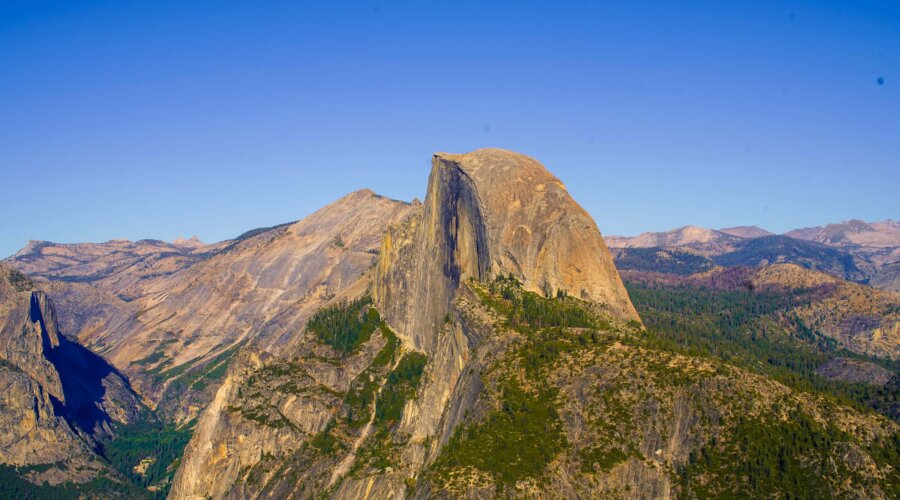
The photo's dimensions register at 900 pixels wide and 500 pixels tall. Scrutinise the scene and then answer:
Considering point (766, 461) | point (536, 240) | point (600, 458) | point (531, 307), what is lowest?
point (600, 458)

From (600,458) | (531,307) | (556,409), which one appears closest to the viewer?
(600,458)

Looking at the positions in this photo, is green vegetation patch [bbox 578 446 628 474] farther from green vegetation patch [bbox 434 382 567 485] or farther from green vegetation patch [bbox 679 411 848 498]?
green vegetation patch [bbox 679 411 848 498]

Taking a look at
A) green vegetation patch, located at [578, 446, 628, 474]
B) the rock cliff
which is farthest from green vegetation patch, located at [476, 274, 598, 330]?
green vegetation patch, located at [578, 446, 628, 474]

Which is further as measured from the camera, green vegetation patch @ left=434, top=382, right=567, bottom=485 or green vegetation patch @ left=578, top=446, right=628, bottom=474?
green vegetation patch @ left=434, top=382, right=567, bottom=485

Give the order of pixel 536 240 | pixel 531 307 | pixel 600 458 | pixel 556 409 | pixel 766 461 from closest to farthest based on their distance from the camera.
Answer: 1. pixel 766 461
2. pixel 600 458
3. pixel 556 409
4. pixel 531 307
5. pixel 536 240

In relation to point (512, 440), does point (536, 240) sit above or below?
above

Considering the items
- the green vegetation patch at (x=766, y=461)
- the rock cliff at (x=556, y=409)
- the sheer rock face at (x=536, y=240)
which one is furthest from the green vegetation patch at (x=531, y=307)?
the green vegetation patch at (x=766, y=461)

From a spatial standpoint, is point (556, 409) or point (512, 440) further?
point (556, 409)

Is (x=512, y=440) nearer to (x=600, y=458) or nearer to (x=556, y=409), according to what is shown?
(x=556, y=409)

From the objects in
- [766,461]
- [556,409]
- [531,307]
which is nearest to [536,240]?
[531,307]

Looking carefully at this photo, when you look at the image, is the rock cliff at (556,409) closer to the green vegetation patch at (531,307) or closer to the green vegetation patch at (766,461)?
the green vegetation patch at (766,461)

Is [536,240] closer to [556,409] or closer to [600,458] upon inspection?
[556,409]
